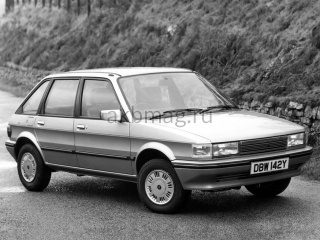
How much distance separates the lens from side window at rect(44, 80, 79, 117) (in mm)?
Result: 9102

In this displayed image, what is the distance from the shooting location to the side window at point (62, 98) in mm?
9102

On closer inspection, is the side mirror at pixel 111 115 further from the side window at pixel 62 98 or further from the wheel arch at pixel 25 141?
the wheel arch at pixel 25 141

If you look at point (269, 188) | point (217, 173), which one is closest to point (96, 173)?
point (217, 173)

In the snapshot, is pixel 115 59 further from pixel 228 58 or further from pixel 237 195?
pixel 237 195

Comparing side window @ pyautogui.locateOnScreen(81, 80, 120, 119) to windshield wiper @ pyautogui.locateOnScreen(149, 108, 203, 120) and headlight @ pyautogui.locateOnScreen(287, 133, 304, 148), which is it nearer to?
windshield wiper @ pyautogui.locateOnScreen(149, 108, 203, 120)

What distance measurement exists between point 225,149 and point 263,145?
476 mm

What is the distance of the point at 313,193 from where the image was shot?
353 inches

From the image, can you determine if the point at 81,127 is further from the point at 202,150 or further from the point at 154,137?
the point at 202,150

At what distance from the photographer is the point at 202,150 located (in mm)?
7367

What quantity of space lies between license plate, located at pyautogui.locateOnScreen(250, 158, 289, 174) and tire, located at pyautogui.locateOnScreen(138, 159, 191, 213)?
73cm

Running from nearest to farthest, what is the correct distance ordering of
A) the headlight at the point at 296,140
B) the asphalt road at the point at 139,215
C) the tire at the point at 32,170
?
the asphalt road at the point at 139,215
the headlight at the point at 296,140
the tire at the point at 32,170

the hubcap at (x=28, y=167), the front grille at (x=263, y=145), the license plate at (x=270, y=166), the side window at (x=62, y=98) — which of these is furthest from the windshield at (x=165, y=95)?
the hubcap at (x=28, y=167)

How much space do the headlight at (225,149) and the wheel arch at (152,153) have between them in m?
0.48

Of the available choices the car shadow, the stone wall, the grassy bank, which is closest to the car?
the car shadow
